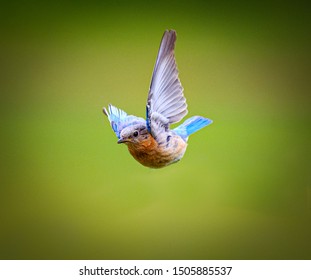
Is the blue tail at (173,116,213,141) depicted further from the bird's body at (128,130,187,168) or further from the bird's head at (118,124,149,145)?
the bird's head at (118,124,149,145)

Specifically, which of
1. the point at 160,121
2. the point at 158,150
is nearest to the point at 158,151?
the point at 158,150


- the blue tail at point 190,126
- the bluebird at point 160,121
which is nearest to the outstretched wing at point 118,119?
the bluebird at point 160,121

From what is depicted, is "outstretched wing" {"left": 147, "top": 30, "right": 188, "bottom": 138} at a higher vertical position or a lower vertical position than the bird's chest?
higher

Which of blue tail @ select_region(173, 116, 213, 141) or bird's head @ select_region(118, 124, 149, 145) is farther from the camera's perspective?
blue tail @ select_region(173, 116, 213, 141)

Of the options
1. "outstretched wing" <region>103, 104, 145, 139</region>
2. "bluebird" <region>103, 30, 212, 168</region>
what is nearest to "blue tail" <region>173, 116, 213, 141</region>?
"bluebird" <region>103, 30, 212, 168</region>

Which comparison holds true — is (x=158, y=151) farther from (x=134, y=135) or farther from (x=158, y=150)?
(x=134, y=135)
